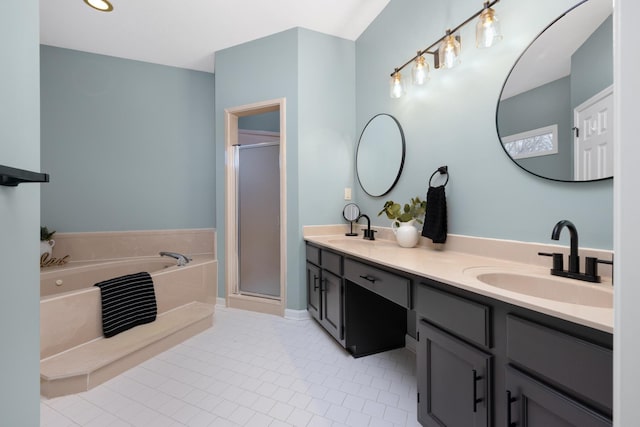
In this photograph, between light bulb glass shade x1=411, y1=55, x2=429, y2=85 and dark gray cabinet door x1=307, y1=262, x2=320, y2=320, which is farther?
dark gray cabinet door x1=307, y1=262, x2=320, y2=320

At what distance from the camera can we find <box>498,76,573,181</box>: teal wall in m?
1.16

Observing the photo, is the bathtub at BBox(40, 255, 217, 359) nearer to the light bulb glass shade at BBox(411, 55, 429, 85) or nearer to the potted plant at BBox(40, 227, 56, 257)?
the potted plant at BBox(40, 227, 56, 257)

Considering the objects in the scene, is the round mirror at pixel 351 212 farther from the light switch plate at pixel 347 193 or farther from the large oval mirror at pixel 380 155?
the large oval mirror at pixel 380 155

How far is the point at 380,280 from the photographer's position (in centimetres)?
150

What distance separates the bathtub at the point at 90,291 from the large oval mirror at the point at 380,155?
6.03 feet

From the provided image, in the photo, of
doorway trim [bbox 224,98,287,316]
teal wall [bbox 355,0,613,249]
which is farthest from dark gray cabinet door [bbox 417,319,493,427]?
doorway trim [bbox 224,98,287,316]

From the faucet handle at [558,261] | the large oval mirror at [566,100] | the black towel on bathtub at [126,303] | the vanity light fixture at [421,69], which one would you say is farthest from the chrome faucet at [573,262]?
the black towel on bathtub at [126,303]

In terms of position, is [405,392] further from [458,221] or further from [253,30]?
[253,30]

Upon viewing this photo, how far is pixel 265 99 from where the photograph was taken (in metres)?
2.81

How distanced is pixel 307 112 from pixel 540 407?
2.52 m

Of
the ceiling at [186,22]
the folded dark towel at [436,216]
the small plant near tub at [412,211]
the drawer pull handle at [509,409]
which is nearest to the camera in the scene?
the drawer pull handle at [509,409]

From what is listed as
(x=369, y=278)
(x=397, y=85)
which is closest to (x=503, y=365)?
(x=369, y=278)

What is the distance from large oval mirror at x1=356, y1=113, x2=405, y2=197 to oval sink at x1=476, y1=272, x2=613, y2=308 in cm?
118

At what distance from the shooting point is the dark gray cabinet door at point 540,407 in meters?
0.68
